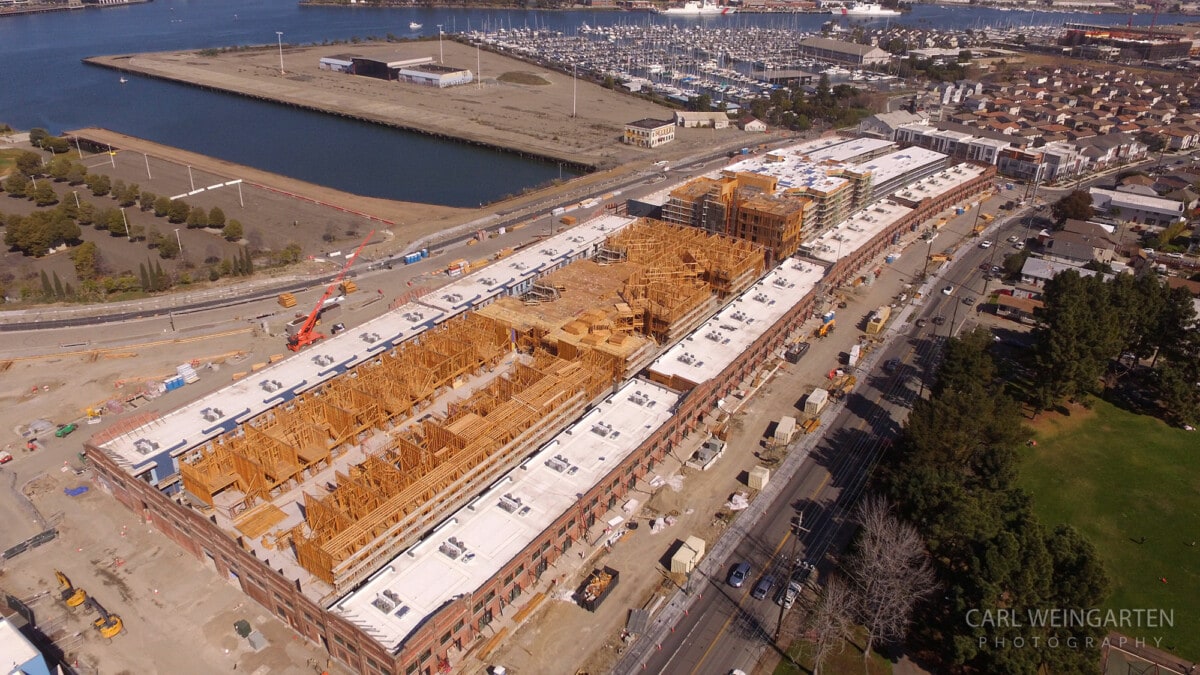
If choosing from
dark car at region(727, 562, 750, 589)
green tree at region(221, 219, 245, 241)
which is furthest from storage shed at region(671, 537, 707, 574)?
green tree at region(221, 219, 245, 241)

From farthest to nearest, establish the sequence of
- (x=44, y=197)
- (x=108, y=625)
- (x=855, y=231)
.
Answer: (x=44, y=197) < (x=855, y=231) < (x=108, y=625)

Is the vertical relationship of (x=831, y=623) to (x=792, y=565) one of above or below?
below

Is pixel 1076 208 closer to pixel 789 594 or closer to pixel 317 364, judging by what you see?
pixel 789 594

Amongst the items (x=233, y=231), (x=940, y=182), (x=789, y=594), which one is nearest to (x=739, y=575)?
(x=789, y=594)

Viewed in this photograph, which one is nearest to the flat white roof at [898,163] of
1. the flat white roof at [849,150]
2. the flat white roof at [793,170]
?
the flat white roof at [849,150]

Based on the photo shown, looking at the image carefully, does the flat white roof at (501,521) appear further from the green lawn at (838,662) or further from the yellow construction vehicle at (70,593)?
the yellow construction vehicle at (70,593)

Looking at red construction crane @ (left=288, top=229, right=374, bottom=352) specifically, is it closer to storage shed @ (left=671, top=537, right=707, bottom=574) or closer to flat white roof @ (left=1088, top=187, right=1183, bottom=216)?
storage shed @ (left=671, top=537, right=707, bottom=574)
